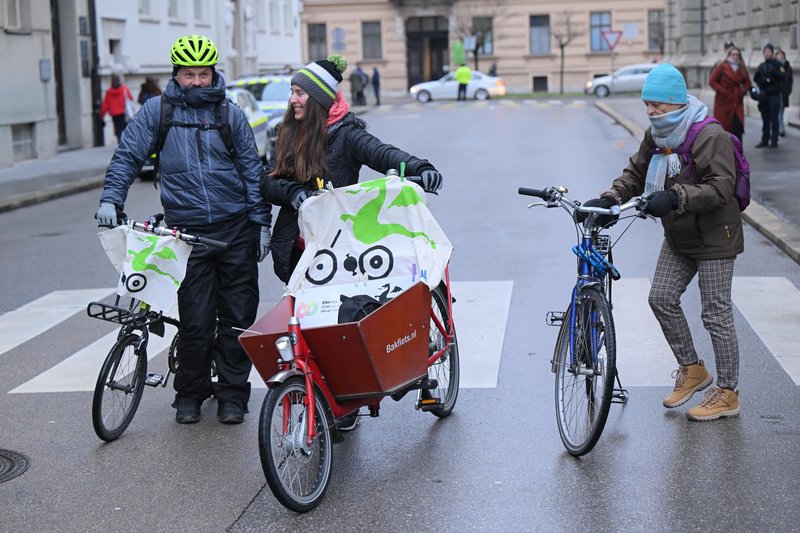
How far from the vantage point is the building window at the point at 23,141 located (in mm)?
24453

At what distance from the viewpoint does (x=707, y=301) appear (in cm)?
610

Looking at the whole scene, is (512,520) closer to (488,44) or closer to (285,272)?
(285,272)

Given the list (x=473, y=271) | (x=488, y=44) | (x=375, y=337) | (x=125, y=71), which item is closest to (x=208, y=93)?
(x=375, y=337)

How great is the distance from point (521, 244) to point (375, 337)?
23.4ft

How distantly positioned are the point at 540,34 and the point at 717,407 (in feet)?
191

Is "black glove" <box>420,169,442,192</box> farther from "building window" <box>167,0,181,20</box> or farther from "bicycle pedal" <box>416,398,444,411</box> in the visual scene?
"building window" <box>167,0,181,20</box>

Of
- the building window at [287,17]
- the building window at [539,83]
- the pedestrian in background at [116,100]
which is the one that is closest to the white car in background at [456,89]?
the building window at [287,17]

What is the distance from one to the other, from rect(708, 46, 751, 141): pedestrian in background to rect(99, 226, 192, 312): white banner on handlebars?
51.9 feet

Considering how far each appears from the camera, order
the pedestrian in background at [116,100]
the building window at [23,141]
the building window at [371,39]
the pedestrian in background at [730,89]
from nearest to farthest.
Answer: the pedestrian in background at [730,89], the building window at [23,141], the pedestrian in background at [116,100], the building window at [371,39]

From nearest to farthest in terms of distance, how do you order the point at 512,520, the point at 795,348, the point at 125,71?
the point at 512,520 → the point at 795,348 → the point at 125,71

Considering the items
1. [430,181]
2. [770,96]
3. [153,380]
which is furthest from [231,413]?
[770,96]

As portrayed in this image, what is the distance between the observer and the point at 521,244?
39.9ft

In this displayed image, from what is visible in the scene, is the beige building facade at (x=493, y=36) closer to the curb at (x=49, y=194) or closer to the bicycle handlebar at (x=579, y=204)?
the curb at (x=49, y=194)

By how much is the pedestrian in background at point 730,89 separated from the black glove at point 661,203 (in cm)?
1536
